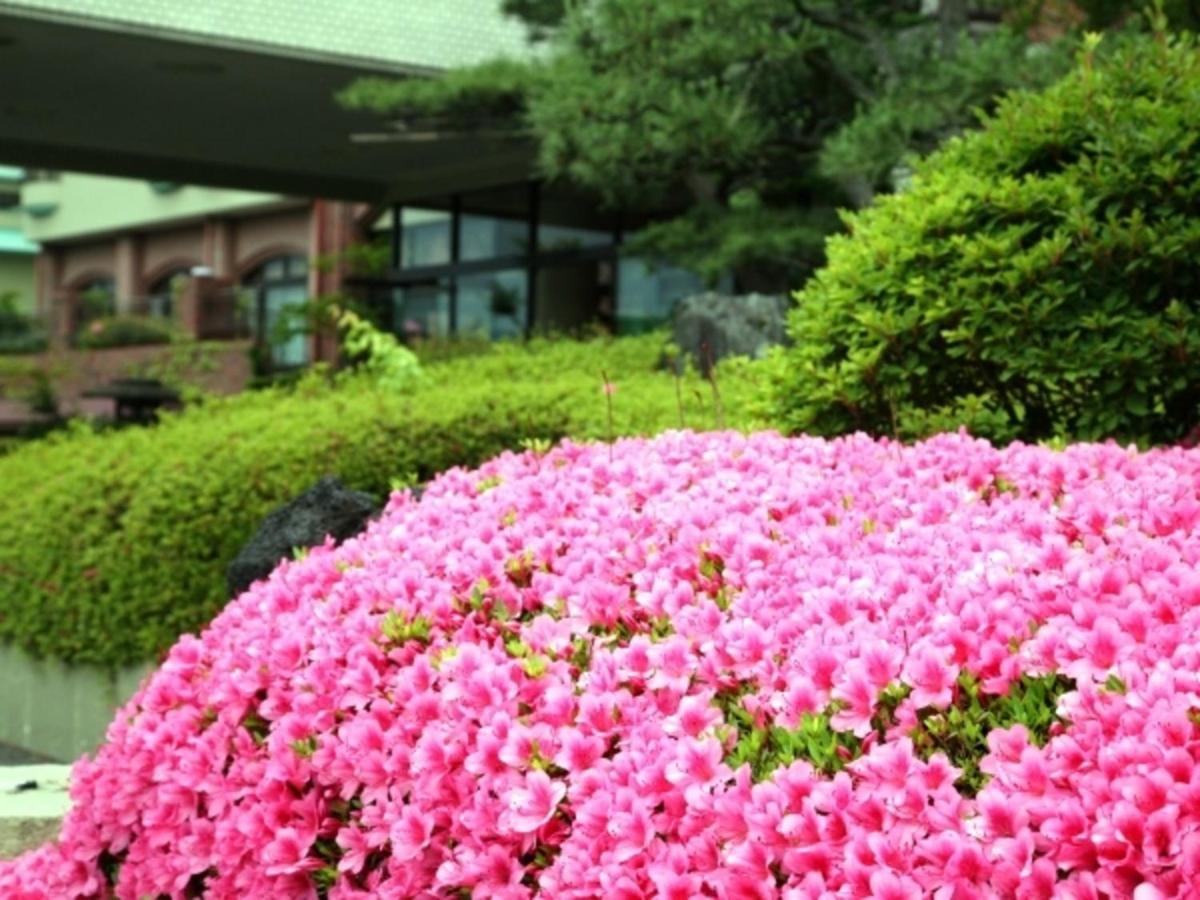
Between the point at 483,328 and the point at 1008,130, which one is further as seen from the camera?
the point at 483,328

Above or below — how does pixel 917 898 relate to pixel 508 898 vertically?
above

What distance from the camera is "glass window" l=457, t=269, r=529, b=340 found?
26734 mm

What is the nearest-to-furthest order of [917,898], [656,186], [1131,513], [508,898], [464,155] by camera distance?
1. [917,898]
2. [508,898]
3. [1131,513]
4. [656,186]
5. [464,155]

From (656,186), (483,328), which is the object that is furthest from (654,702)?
(483,328)

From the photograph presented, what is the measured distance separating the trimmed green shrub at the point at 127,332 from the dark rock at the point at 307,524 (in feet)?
92.9

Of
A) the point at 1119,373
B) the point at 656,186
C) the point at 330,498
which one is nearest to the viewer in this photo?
the point at 1119,373

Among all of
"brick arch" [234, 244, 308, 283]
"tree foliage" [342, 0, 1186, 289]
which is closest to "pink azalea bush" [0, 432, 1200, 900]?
"tree foliage" [342, 0, 1186, 289]

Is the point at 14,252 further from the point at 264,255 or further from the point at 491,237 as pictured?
the point at 491,237

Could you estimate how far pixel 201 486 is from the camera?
364 inches

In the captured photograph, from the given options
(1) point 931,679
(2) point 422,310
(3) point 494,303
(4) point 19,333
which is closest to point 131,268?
(4) point 19,333

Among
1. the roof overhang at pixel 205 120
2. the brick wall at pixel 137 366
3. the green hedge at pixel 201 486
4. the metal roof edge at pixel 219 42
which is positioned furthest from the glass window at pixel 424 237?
the green hedge at pixel 201 486

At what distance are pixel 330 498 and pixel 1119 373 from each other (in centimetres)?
277

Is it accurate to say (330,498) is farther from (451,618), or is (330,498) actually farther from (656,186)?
(656,186)

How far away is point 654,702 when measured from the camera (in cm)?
305
